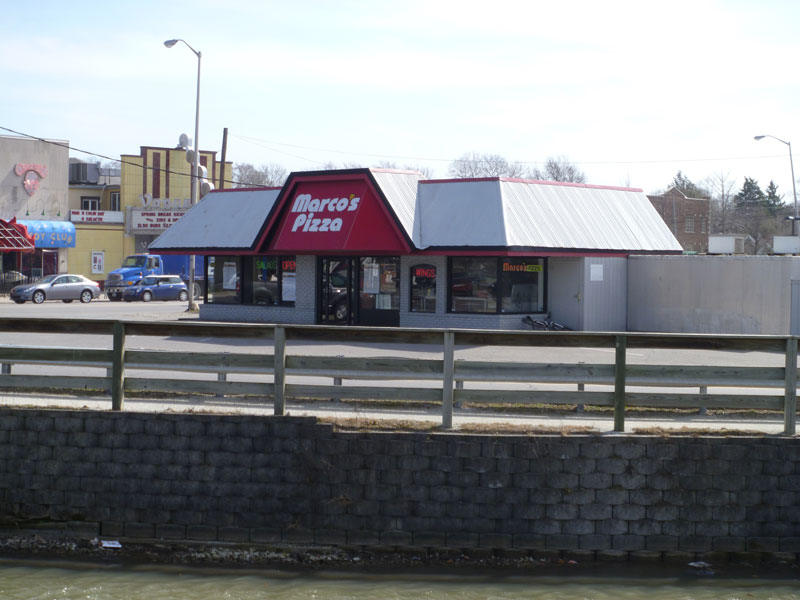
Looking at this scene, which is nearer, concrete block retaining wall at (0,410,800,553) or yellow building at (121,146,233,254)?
concrete block retaining wall at (0,410,800,553)

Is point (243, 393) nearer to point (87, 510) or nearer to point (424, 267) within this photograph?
→ point (87, 510)

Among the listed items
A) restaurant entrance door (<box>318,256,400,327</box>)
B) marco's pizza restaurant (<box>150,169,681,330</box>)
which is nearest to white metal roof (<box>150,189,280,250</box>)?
marco's pizza restaurant (<box>150,169,681,330</box>)

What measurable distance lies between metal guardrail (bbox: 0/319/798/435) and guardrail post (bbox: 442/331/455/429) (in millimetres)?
11

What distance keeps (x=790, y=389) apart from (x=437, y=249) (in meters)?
16.3

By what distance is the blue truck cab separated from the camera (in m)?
48.0

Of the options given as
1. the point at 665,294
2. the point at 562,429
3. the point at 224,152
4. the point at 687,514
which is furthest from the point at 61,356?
the point at 224,152

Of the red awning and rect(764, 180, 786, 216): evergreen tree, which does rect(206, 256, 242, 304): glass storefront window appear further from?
rect(764, 180, 786, 216): evergreen tree

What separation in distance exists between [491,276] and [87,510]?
680 inches

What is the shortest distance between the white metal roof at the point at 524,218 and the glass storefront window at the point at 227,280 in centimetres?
757

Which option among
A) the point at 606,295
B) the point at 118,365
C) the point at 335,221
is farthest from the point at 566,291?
the point at 118,365

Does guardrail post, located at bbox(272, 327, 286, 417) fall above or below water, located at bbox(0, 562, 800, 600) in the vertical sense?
above

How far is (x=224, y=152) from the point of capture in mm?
44469

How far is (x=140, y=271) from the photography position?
50.8 m

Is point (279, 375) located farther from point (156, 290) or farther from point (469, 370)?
point (156, 290)
